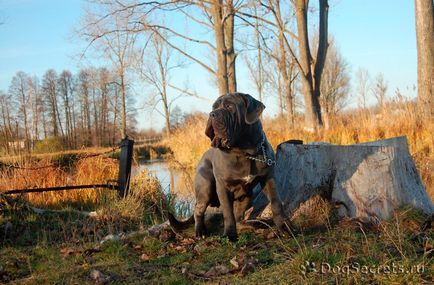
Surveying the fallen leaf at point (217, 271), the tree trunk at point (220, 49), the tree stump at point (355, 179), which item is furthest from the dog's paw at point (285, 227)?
the tree trunk at point (220, 49)

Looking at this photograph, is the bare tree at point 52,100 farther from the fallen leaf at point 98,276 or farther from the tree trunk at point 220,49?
the fallen leaf at point 98,276

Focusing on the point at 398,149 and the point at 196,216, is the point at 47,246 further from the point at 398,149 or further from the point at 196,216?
the point at 398,149

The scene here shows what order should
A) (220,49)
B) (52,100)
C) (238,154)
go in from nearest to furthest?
1. (238,154)
2. (220,49)
3. (52,100)

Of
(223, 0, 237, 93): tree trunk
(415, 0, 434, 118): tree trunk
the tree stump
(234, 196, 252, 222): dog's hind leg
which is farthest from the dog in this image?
(223, 0, 237, 93): tree trunk

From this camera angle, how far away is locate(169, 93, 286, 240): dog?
3.93 m

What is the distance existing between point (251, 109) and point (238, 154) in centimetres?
46

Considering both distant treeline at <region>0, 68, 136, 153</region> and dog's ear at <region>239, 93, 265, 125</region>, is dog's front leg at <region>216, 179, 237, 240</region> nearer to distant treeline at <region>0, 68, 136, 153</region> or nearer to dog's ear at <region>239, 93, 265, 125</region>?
dog's ear at <region>239, 93, 265, 125</region>

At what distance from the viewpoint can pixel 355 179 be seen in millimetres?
4777

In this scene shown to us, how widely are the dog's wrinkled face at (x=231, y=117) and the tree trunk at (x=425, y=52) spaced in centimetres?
852

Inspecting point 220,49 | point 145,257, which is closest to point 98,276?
point 145,257

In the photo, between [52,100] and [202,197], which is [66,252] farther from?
[52,100]

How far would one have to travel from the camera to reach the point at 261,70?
→ 36.5 meters

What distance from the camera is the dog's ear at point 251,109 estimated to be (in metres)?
3.98

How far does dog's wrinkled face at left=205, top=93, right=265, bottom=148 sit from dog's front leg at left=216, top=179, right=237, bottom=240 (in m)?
0.51
